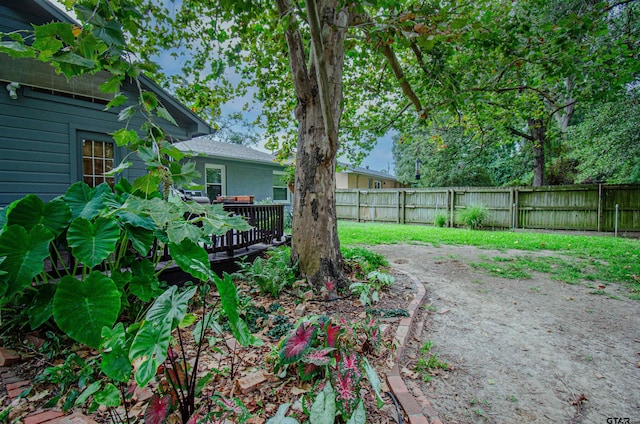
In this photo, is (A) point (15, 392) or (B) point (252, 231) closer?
(A) point (15, 392)

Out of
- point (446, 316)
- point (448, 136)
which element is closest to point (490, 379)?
point (446, 316)

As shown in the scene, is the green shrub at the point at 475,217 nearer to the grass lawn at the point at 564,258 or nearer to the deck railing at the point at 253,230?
the grass lawn at the point at 564,258

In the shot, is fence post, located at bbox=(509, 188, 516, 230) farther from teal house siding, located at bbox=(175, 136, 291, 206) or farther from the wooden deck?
the wooden deck

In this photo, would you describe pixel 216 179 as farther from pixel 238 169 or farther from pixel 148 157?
pixel 148 157

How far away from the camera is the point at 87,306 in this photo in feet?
4.70

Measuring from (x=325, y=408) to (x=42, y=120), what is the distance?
6.11m

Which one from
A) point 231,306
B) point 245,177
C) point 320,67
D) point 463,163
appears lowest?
point 231,306

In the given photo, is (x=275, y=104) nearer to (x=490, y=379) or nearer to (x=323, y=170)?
(x=323, y=170)

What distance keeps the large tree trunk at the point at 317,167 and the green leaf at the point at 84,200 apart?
78.0 inches

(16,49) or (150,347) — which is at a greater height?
(16,49)

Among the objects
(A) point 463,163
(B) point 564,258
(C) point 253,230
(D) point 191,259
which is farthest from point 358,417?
(A) point 463,163

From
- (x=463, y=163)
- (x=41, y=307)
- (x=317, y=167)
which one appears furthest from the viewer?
(x=463, y=163)

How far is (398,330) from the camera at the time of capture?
262 cm

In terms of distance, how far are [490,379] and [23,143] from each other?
6740 millimetres
